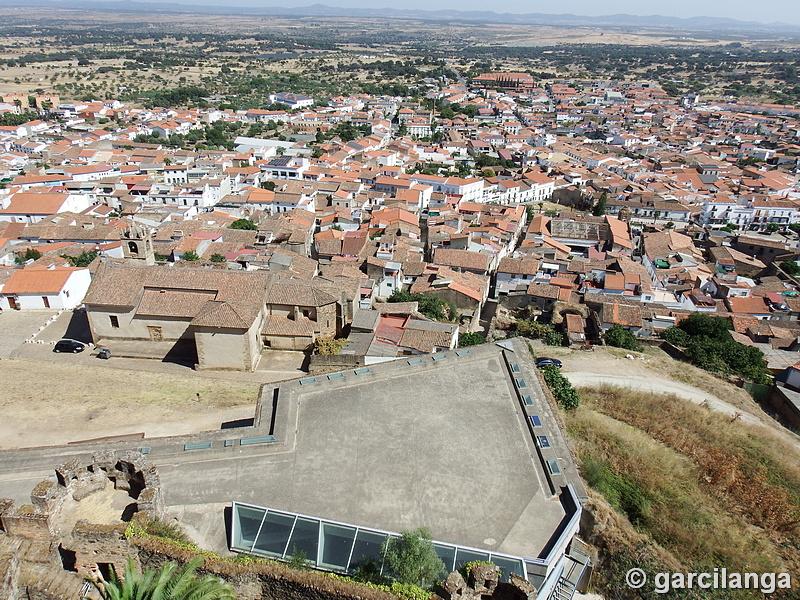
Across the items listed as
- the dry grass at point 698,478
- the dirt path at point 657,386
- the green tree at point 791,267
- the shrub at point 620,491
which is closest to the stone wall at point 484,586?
the shrub at point 620,491

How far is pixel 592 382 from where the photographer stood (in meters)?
29.6

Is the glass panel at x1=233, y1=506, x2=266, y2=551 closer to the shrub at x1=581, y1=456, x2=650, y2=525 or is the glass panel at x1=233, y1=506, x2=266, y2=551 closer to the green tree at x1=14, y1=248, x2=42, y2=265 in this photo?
the shrub at x1=581, y1=456, x2=650, y2=525

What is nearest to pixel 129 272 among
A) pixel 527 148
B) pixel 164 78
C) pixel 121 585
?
pixel 121 585

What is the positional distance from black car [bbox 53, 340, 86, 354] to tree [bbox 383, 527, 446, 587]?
25225mm

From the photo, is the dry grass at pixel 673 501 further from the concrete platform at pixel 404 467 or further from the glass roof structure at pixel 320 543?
the glass roof structure at pixel 320 543

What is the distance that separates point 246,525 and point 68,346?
2207 centimetres

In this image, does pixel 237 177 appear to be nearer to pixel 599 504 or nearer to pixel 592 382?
pixel 592 382

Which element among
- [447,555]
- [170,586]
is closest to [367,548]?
[447,555]

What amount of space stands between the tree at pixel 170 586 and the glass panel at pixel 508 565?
19.6ft

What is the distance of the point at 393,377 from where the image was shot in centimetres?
2016

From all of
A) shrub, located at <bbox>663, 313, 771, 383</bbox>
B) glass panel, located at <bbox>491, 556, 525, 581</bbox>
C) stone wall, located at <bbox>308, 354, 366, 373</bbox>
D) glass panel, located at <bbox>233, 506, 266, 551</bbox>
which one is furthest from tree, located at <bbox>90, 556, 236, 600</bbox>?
shrub, located at <bbox>663, 313, 771, 383</bbox>

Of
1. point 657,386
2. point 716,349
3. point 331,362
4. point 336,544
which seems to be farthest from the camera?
point 716,349

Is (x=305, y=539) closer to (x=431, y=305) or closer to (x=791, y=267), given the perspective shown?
(x=431, y=305)

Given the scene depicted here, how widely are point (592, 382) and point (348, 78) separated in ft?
595
